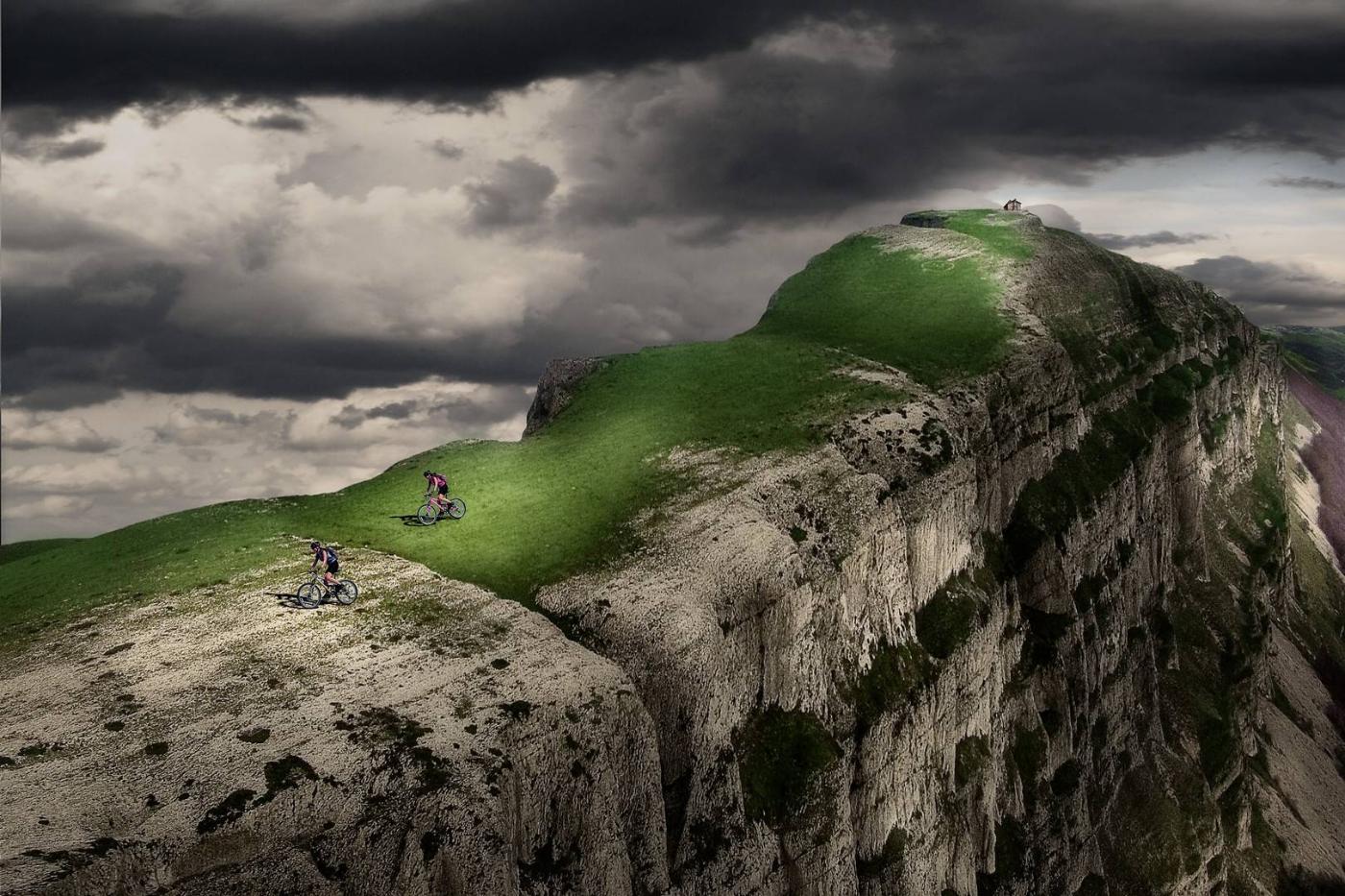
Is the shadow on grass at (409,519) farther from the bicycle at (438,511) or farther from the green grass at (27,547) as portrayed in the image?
the green grass at (27,547)

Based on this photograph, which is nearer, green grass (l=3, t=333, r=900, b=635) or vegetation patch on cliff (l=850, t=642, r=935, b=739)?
green grass (l=3, t=333, r=900, b=635)

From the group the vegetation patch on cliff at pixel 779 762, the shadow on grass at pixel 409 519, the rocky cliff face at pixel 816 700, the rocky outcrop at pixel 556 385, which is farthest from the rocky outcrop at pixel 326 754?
the rocky outcrop at pixel 556 385

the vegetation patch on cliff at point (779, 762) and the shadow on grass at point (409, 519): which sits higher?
the shadow on grass at point (409, 519)

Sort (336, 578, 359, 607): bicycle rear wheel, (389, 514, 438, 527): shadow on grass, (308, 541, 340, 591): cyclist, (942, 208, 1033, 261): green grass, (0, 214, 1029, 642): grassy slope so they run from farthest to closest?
(942, 208, 1033, 261): green grass → (389, 514, 438, 527): shadow on grass → (0, 214, 1029, 642): grassy slope → (336, 578, 359, 607): bicycle rear wheel → (308, 541, 340, 591): cyclist

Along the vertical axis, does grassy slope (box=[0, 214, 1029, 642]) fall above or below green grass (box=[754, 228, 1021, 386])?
below

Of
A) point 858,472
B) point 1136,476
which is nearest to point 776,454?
point 858,472

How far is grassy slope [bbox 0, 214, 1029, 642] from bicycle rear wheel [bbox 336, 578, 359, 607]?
20.0 feet

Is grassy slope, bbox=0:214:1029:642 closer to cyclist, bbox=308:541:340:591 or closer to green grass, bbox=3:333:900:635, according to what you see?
green grass, bbox=3:333:900:635

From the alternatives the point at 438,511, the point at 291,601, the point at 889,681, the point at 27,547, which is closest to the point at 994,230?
the point at 889,681

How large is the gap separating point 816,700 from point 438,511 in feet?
97.9

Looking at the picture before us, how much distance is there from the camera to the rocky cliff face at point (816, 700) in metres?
50.8

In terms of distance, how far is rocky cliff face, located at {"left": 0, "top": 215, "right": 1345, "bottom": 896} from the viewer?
167 ft

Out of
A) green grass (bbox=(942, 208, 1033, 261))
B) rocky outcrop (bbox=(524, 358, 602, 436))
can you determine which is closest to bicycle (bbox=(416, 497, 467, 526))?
rocky outcrop (bbox=(524, 358, 602, 436))

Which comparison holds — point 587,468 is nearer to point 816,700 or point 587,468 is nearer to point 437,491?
point 437,491
